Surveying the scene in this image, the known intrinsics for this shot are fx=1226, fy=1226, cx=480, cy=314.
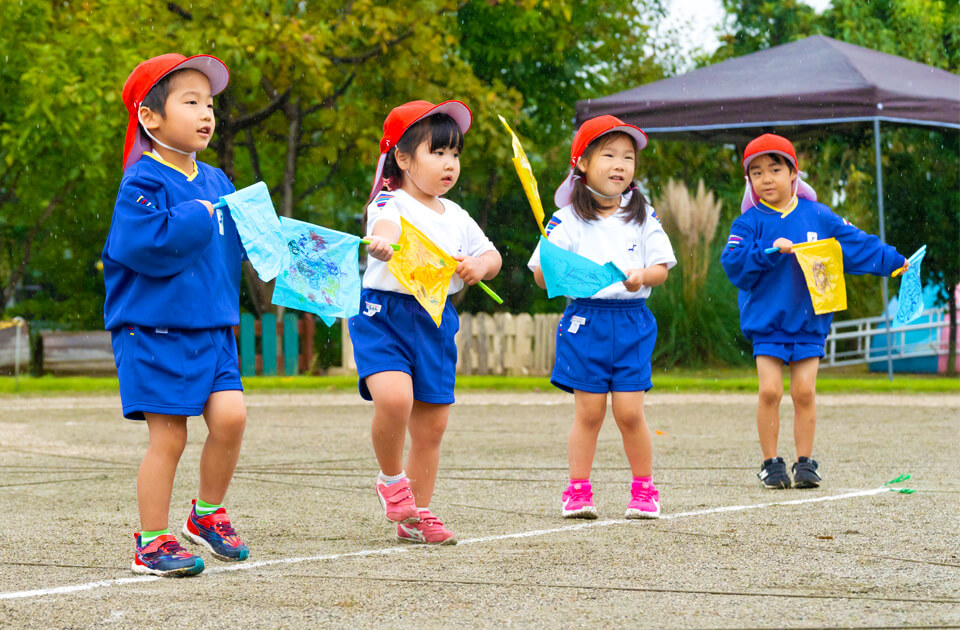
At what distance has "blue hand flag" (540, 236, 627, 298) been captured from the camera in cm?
509

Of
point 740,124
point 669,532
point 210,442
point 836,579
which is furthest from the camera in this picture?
point 740,124

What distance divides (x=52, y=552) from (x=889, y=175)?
44.8 ft

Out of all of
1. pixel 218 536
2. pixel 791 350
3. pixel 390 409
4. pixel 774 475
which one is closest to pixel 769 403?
pixel 791 350

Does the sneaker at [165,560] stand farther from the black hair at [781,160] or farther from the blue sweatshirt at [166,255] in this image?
the black hair at [781,160]

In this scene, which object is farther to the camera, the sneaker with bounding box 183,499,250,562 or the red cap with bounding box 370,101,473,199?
the red cap with bounding box 370,101,473,199

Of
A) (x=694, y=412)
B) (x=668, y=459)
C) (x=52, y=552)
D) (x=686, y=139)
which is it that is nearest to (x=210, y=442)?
(x=52, y=552)

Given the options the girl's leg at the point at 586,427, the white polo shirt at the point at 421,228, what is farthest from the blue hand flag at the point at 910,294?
the white polo shirt at the point at 421,228

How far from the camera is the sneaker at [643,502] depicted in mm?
4953

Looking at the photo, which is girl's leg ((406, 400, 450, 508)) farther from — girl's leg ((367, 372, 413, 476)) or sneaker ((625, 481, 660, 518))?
sneaker ((625, 481, 660, 518))

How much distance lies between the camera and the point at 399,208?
4.61 meters

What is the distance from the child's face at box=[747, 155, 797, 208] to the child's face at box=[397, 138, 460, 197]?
7.16ft

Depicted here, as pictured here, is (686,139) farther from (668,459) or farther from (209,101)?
(209,101)

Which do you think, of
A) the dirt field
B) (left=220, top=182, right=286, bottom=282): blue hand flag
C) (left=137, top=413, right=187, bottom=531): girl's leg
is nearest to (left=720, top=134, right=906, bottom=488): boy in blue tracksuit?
the dirt field

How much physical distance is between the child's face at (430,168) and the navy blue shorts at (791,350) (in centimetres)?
225
